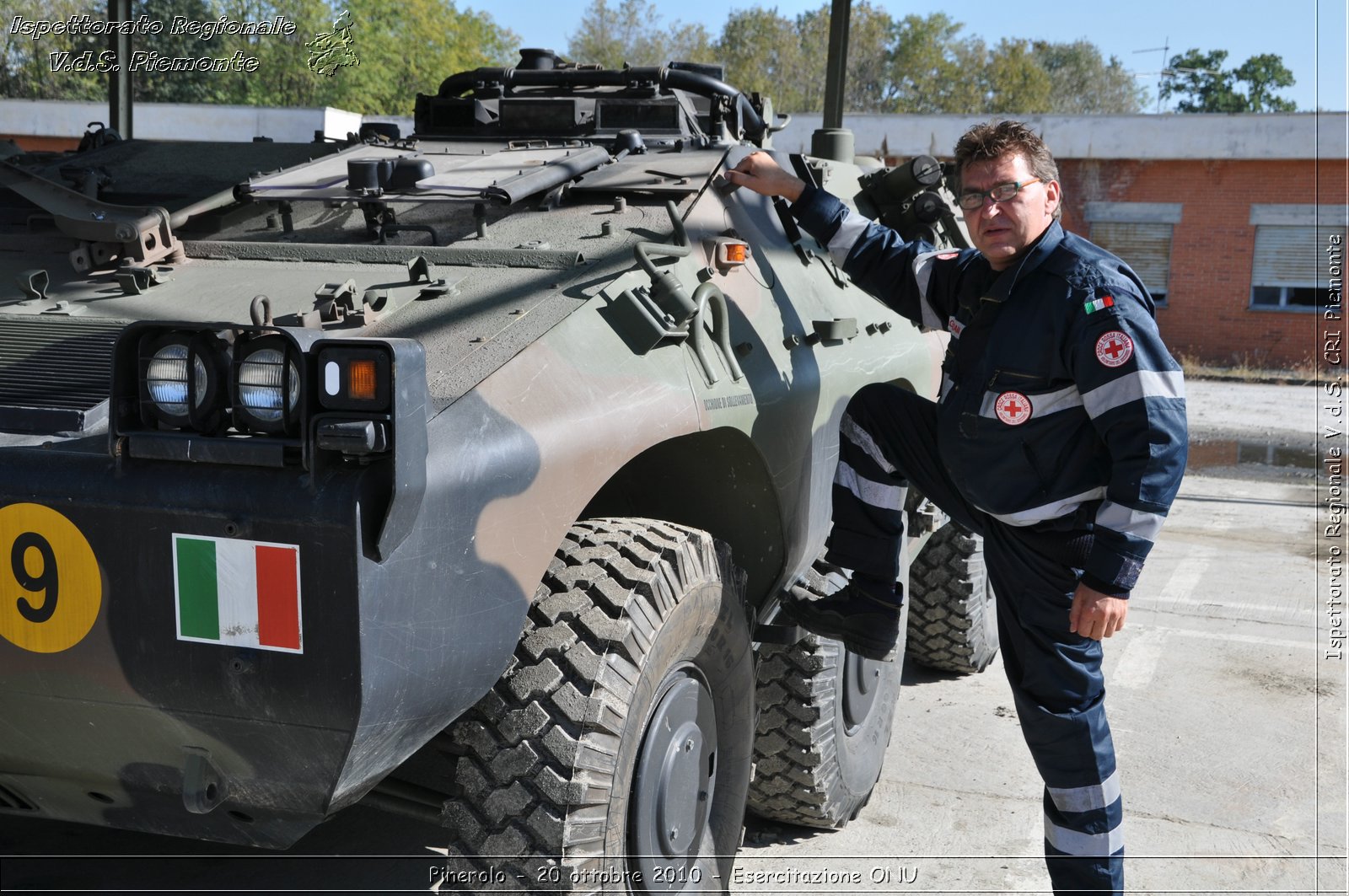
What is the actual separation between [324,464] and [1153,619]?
5.45m

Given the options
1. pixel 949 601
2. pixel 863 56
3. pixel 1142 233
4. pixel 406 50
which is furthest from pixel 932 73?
pixel 949 601

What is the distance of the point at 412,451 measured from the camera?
2059mm

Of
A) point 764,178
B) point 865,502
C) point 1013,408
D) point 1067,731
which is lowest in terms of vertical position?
point 1067,731

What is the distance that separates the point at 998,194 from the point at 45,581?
7.43 ft

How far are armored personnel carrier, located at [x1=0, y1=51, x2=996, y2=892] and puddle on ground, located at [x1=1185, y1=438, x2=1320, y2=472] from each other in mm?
8688

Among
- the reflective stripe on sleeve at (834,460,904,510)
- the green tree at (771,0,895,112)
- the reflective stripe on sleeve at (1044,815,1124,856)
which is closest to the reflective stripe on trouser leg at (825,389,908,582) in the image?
the reflective stripe on sleeve at (834,460,904,510)

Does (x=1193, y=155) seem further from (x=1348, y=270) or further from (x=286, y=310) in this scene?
(x=286, y=310)

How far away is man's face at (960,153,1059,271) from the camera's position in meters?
3.27

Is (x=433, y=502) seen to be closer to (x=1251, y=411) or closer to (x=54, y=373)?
(x=54, y=373)

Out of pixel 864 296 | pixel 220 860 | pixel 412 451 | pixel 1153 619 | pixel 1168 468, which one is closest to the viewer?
pixel 412 451

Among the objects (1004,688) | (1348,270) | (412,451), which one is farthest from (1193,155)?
(412,451)

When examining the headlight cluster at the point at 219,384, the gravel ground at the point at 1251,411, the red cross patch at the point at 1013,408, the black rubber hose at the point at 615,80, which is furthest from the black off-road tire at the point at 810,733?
the gravel ground at the point at 1251,411

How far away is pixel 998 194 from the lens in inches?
129

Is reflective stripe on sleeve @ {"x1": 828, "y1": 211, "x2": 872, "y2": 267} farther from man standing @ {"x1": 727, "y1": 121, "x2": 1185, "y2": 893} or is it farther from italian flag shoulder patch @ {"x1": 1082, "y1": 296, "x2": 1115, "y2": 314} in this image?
italian flag shoulder patch @ {"x1": 1082, "y1": 296, "x2": 1115, "y2": 314}
